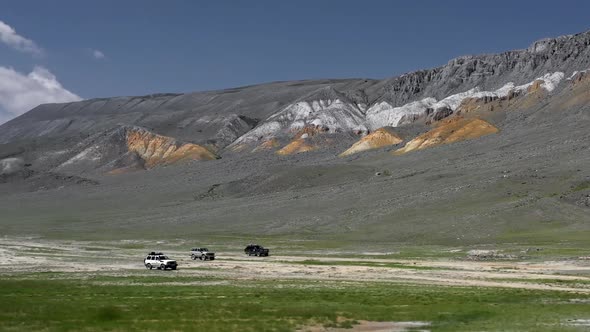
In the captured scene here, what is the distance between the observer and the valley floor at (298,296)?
27.2 meters

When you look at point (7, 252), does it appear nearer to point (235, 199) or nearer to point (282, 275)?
point (282, 275)

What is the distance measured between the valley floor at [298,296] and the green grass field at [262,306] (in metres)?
0.05

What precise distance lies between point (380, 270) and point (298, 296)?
2009 centimetres

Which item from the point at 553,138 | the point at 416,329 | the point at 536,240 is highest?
the point at 553,138

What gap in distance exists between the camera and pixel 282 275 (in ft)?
167

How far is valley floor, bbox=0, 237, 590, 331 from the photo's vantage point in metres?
27.2

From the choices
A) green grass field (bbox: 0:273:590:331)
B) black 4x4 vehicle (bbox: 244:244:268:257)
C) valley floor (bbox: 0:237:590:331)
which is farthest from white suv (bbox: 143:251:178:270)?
black 4x4 vehicle (bbox: 244:244:268:257)

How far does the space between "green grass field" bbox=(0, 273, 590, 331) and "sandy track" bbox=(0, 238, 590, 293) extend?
5.07 m

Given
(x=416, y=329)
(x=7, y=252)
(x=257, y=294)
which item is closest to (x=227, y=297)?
(x=257, y=294)

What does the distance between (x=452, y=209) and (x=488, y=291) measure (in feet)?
296

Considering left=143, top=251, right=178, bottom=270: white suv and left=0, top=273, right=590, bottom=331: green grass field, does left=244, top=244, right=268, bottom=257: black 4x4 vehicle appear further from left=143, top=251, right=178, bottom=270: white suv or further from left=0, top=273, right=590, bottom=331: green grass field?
left=0, top=273, right=590, bottom=331: green grass field

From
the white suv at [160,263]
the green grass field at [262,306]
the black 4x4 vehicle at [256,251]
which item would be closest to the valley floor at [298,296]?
the green grass field at [262,306]

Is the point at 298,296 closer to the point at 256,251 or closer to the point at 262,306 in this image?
the point at 262,306

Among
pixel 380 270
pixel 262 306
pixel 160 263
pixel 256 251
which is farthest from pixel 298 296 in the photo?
pixel 256 251
